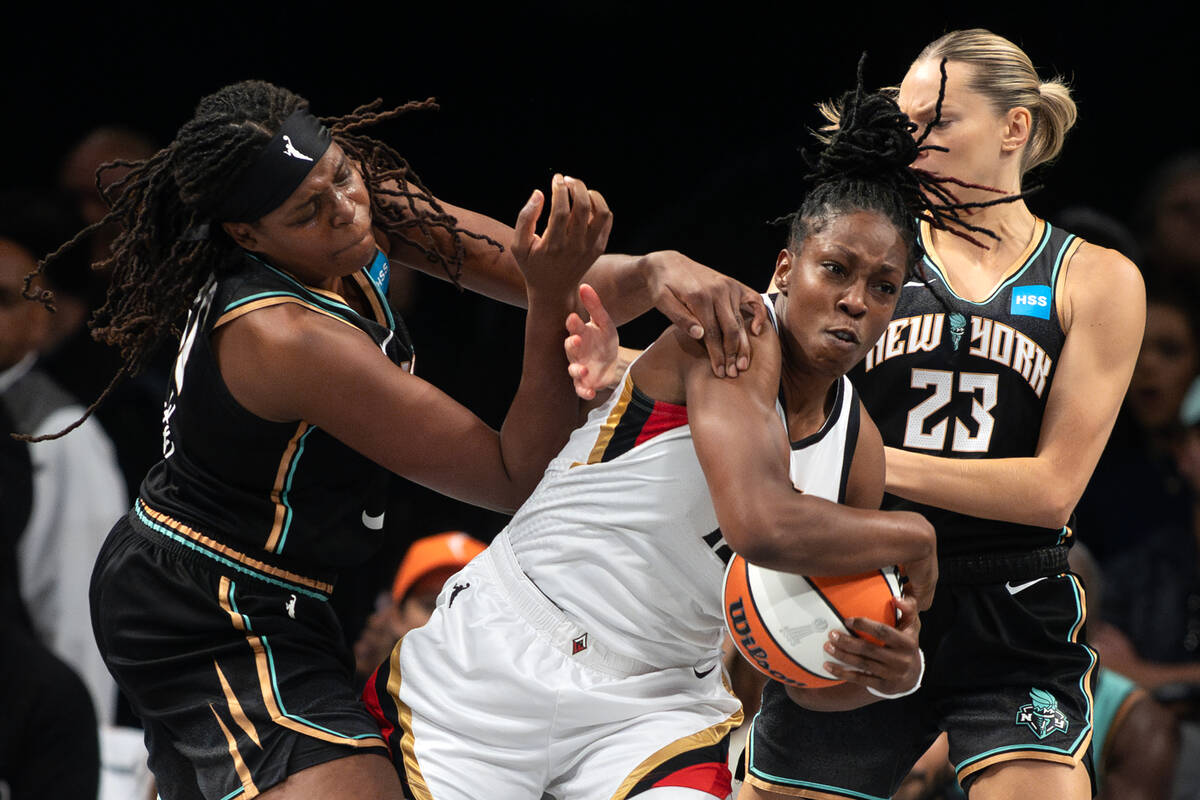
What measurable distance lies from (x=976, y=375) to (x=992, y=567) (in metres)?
0.43

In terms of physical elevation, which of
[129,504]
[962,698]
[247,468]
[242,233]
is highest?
[242,233]

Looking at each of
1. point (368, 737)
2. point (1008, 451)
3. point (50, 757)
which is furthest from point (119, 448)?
point (1008, 451)

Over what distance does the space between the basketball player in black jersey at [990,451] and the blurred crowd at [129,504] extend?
3.70ft

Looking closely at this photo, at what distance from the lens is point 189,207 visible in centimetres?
292

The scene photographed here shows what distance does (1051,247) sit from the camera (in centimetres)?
338

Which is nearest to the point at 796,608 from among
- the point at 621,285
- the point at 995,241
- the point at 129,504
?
the point at 621,285

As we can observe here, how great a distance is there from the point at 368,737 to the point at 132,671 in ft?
1.65

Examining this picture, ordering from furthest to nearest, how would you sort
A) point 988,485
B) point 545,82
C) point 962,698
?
point 545,82, point 962,698, point 988,485

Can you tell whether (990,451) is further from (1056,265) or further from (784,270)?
(784,270)

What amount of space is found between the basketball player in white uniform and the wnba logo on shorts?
0.54 m

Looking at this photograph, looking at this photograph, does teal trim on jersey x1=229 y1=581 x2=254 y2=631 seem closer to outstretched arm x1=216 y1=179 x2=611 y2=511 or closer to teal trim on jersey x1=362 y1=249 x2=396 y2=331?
outstretched arm x1=216 y1=179 x2=611 y2=511

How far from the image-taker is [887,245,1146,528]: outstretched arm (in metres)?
3.12

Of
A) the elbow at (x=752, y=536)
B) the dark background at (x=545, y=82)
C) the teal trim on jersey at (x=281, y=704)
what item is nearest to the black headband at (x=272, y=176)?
the teal trim on jersey at (x=281, y=704)

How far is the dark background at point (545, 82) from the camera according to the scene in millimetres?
6469
